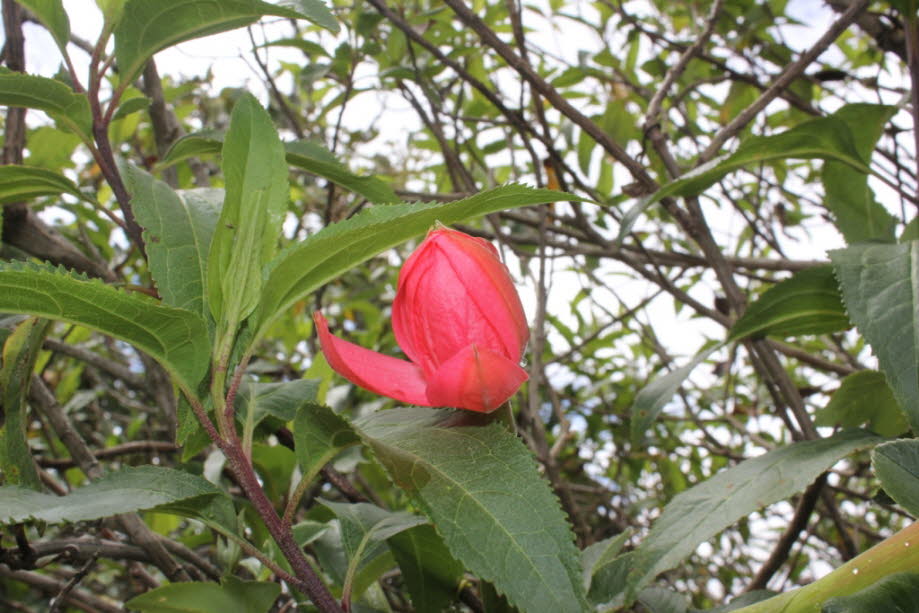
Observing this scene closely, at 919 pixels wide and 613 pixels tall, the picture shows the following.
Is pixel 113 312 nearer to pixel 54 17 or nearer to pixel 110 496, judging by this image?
pixel 110 496

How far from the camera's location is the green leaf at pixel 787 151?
99 centimetres

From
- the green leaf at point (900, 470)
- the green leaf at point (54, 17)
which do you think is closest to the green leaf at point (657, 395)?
the green leaf at point (900, 470)

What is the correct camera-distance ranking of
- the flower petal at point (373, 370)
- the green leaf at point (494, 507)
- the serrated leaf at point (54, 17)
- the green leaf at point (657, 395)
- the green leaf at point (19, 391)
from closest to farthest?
the green leaf at point (494, 507) < the flower petal at point (373, 370) < the green leaf at point (19, 391) < the serrated leaf at point (54, 17) < the green leaf at point (657, 395)

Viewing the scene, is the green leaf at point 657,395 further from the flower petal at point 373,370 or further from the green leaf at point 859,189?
the flower petal at point 373,370

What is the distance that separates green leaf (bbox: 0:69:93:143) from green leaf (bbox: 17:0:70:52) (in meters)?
0.12

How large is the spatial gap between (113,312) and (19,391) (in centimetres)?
28

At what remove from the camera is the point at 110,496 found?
0.57 metres

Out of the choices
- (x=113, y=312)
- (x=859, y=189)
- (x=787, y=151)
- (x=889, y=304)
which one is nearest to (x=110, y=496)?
(x=113, y=312)

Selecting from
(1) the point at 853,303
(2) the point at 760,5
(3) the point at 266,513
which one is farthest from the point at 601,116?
(3) the point at 266,513

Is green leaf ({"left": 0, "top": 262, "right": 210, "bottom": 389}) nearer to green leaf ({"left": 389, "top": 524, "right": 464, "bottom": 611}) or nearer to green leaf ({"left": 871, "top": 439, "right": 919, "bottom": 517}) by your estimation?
green leaf ({"left": 389, "top": 524, "right": 464, "bottom": 611})

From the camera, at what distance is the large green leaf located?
0.96 m

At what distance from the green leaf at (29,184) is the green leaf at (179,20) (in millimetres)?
156

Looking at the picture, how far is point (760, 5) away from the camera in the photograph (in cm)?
192

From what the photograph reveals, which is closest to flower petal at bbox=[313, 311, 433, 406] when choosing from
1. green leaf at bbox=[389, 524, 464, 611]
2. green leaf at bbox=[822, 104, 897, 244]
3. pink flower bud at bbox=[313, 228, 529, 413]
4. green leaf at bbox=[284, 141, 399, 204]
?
pink flower bud at bbox=[313, 228, 529, 413]
